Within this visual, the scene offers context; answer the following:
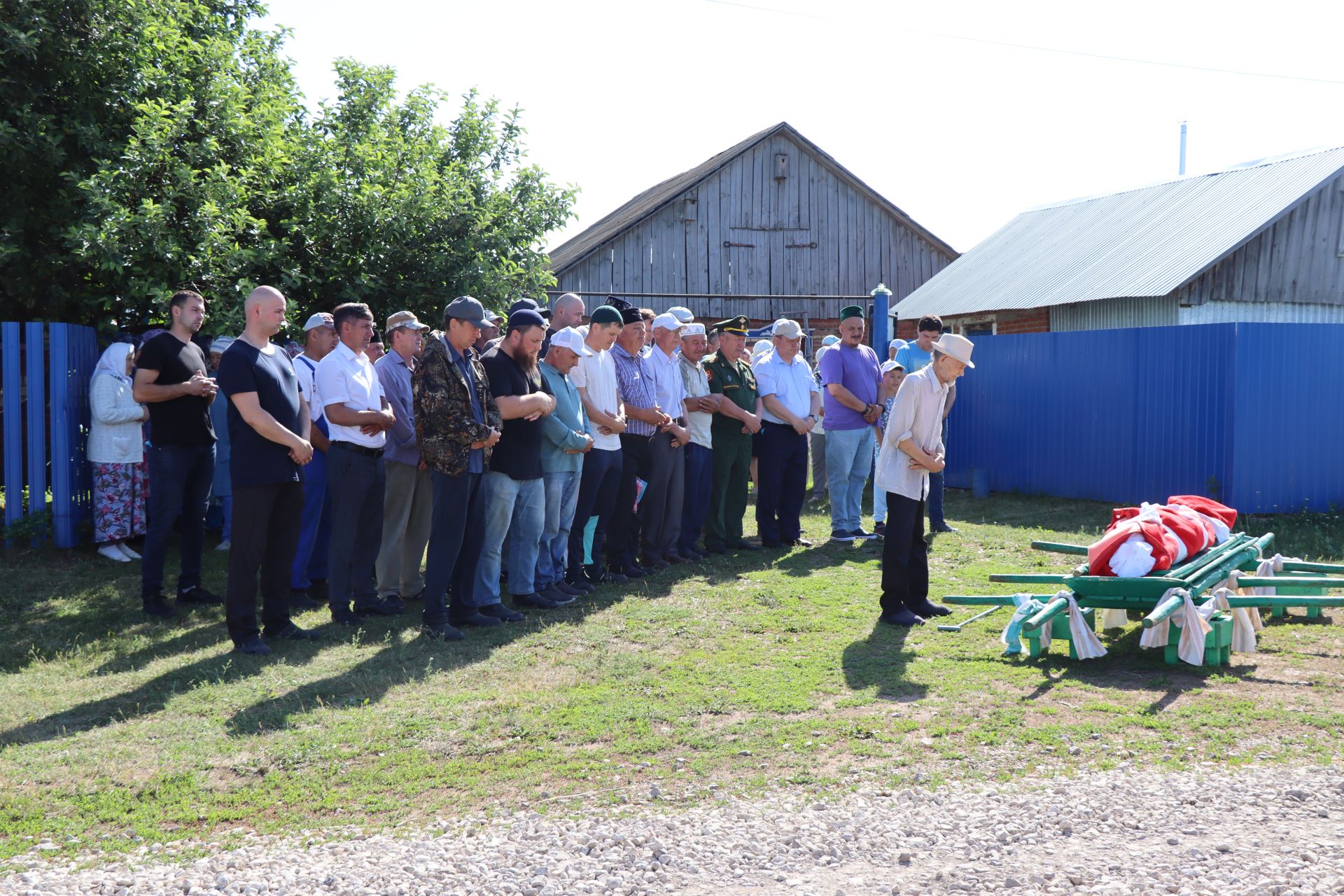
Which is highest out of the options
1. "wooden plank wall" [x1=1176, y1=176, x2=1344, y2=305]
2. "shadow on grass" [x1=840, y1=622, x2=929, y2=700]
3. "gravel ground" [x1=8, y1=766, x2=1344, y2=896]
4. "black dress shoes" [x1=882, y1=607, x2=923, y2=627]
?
"wooden plank wall" [x1=1176, y1=176, x2=1344, y2=305]

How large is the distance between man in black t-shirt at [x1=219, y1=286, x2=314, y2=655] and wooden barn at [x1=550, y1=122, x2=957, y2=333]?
16.7 meters

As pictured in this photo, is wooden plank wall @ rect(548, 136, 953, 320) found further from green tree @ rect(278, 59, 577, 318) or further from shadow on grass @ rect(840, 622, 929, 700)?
shadow on grass @ rect(840, 622, 929, 700)

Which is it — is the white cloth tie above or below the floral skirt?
below

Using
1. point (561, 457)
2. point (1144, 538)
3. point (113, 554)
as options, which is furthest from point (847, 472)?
point (113, 554)

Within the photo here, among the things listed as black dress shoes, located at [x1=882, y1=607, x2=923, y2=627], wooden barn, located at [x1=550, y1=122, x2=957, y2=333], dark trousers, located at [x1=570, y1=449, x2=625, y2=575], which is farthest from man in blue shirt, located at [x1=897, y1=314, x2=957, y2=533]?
wooden barn, located at [x1=550, y1=122, x2=957, y2=333]

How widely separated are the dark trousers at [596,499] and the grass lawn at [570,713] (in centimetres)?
65

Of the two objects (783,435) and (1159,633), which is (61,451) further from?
(1159,633)

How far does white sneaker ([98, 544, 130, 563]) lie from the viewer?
29.3ft

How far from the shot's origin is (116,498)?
8.91m

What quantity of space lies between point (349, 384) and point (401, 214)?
455cm

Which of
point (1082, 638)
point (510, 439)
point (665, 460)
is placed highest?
point (510, 439)

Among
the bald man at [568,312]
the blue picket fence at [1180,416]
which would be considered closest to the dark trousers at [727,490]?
the bald man at [568,312]

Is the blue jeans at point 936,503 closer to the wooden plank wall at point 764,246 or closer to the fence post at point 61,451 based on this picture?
the fence post at point 61,451

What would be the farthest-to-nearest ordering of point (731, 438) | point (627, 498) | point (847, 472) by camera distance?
point (847, 472) → point (731, 438) → point (627, 498)
